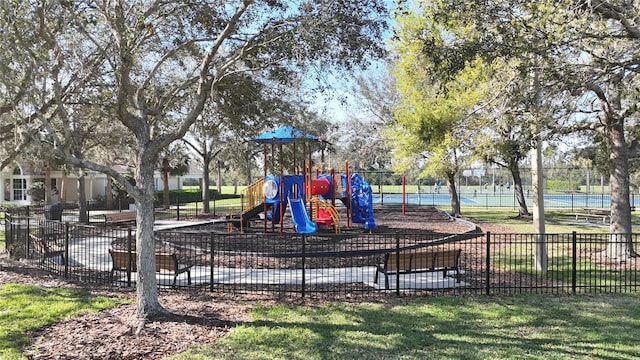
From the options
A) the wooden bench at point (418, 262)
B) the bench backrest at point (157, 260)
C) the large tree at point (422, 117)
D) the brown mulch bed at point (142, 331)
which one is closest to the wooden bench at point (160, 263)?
the bench backrest at point (157, 260)

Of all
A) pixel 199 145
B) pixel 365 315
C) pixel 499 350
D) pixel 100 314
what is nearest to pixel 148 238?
pixel 100 314

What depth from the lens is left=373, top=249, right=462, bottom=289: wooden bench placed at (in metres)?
9.01

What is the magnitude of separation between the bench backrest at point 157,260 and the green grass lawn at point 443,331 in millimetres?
2398

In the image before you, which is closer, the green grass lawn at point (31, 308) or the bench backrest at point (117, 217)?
the green grass lawn at point (31, 308)

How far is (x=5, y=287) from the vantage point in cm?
891

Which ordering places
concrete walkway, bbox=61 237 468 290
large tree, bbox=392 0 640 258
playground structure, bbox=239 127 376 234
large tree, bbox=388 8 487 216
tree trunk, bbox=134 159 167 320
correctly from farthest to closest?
large tree, bbox=388 8 487 216, playground structure, bbox=239 127 376 234, concrete walkway, bbox=61 237 468 290, large tree, bbox=392 0 640 258, tree trunk, bbox=134 159 167 320

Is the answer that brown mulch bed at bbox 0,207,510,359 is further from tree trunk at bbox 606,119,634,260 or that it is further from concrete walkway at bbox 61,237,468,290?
tree trunk at bbox 606,119,634,260

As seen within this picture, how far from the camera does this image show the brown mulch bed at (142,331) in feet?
18.8

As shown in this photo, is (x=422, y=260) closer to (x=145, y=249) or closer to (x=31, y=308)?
(x=145, y=249)

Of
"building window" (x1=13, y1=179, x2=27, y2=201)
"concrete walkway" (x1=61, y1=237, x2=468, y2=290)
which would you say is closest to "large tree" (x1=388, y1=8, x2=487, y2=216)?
"concrete walkway" (x1=61, y1=237, x2=468, y2=290)

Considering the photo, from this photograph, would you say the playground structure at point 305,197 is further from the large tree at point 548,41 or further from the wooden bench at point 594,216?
the wooden bench at point 594,216

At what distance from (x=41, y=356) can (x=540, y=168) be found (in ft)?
34.2

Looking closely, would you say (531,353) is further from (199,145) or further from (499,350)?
(199,145)

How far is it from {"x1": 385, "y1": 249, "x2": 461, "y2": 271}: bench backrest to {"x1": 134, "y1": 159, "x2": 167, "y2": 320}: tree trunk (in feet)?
13.7
